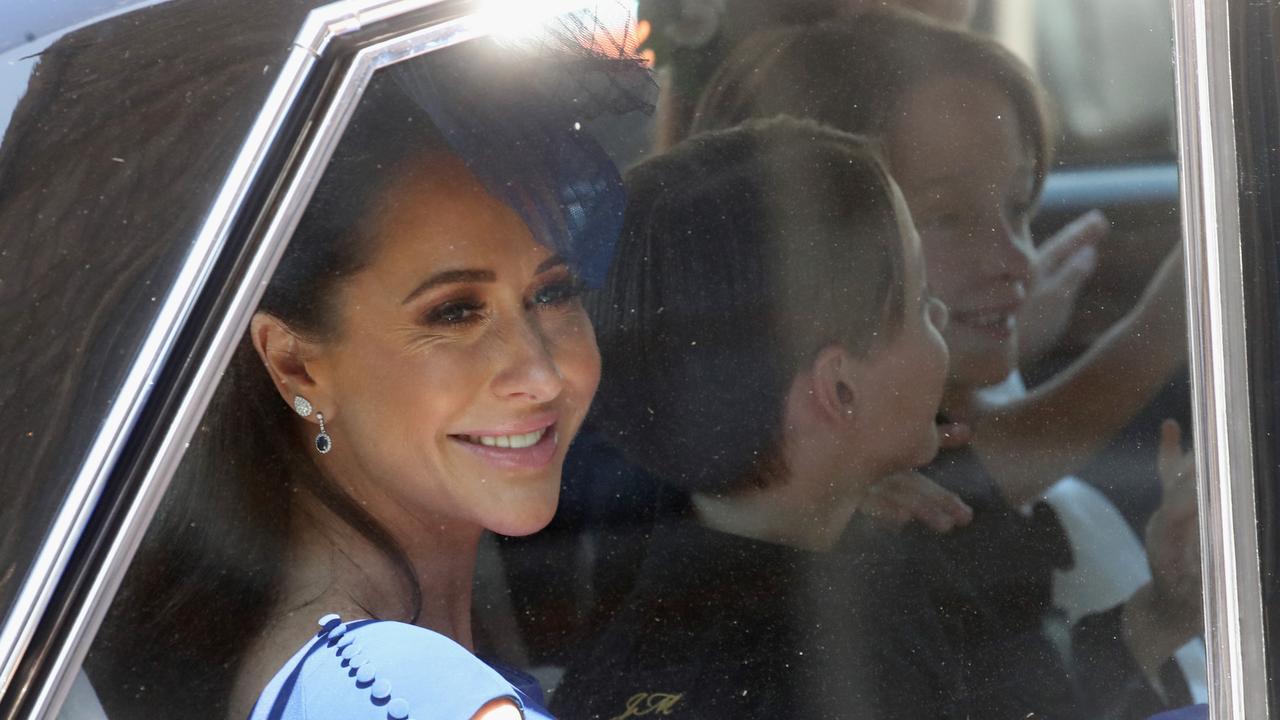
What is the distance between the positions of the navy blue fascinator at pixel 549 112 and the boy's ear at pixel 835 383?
24cm

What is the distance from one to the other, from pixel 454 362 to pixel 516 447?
0.10 m

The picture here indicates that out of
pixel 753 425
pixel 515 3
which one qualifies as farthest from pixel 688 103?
pixel 753 425

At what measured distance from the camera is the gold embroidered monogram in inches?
44.4

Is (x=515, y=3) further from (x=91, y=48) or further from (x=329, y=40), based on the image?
(x=91, y=48)

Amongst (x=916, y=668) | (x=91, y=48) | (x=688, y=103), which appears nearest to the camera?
(x=91, y=48)

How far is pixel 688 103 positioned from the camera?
1071 mm

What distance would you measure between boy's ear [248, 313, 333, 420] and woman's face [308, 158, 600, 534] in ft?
0.04

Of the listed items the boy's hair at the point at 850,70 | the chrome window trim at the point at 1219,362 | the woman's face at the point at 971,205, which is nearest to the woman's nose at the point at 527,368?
the boy's hair at the point at 850,70

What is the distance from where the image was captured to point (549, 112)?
1.03 m

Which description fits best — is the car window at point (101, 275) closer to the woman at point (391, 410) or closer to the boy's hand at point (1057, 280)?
the woman at point (391, 410)

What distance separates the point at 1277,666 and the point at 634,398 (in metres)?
0.79

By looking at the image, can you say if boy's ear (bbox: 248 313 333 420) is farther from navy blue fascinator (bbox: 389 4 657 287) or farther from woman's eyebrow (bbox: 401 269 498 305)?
navy blue fascinator (bbox: 389 4 657 287)

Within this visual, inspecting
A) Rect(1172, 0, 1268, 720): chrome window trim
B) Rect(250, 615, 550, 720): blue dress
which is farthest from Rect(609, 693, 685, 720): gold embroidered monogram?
Rect(1172, 0, 1268, 720): chrome window trim

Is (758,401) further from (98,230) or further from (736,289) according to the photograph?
(98,230)
